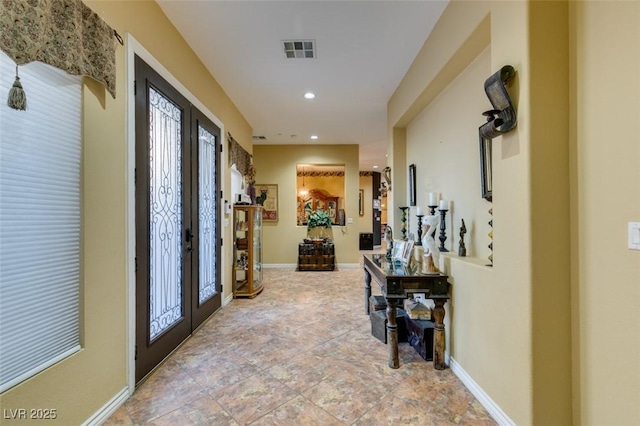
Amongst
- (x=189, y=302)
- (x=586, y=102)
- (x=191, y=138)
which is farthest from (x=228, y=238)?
(x=586, y=102)

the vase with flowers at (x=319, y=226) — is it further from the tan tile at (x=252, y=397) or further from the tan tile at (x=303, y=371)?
the tan tile at (x=252, y=397)

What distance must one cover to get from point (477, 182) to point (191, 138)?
2.87m

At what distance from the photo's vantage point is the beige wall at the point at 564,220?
1227 mm

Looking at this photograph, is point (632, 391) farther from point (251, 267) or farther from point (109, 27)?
point (251, 267)

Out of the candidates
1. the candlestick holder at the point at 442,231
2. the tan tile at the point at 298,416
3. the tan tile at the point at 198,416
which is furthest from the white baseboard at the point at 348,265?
the tan tile at the point at 198,416

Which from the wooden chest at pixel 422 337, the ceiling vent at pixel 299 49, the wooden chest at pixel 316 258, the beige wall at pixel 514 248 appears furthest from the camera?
the wooden chest at pixel 316 258

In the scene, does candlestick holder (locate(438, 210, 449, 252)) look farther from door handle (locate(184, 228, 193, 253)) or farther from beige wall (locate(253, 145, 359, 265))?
beige wall (locate(253, 145, 359, 265))

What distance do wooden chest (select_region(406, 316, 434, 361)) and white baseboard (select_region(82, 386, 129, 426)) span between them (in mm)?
2361

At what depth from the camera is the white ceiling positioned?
2344 millimetres

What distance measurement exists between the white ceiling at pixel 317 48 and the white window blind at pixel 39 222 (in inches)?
57.6

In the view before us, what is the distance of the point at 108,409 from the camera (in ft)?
5.69

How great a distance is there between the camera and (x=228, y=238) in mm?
4215

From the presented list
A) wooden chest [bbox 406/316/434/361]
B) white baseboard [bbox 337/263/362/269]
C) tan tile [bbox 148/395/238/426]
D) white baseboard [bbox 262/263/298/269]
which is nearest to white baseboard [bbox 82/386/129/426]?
tan tile [bbox 148/395/238/426]

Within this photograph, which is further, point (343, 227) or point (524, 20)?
point (343, 227)
